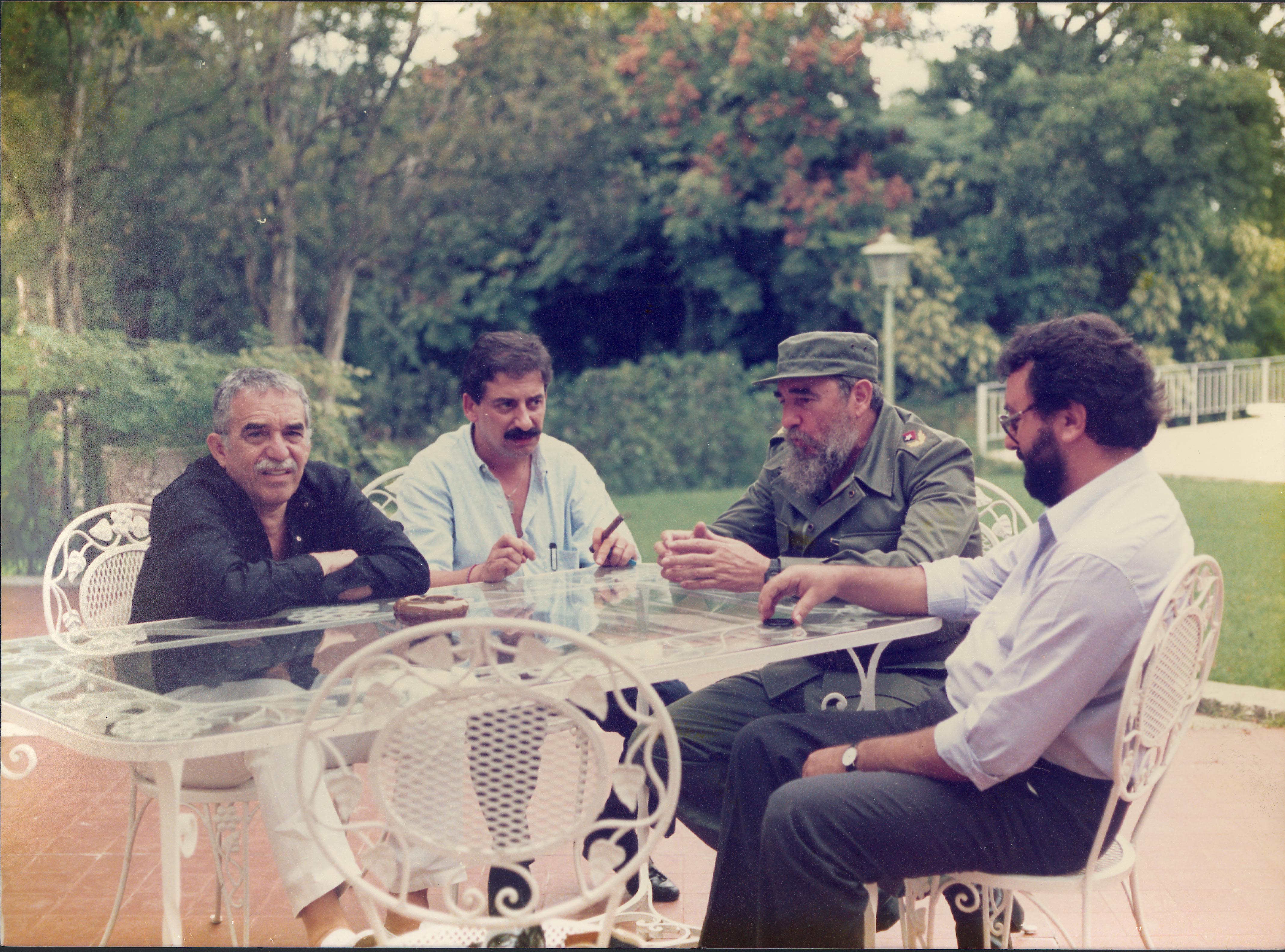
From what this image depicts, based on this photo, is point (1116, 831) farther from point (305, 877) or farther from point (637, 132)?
point (637, 132)

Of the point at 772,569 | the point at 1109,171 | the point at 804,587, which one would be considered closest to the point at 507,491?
the point at 772,569

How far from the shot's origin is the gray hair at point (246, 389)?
300cm

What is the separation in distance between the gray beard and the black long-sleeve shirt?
3.37 feet

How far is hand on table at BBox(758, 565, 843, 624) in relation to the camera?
2.69m

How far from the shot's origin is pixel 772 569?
3018 mm

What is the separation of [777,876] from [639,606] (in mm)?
945

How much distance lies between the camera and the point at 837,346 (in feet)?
10.4

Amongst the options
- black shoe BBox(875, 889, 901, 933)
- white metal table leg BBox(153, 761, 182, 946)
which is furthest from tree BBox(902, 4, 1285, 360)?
white metal table leg BBox(153, 761, 182, 946)

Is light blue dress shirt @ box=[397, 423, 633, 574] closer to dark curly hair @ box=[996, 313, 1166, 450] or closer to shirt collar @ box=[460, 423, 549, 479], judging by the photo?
shirt collar @ box=[460, 423, 549, 479]

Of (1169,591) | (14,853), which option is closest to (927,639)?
(1169,591)

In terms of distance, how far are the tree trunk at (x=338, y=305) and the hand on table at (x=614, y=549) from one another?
996 cm

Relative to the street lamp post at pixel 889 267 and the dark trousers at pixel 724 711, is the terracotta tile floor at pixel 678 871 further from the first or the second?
the street lamp post at pixel 889 267

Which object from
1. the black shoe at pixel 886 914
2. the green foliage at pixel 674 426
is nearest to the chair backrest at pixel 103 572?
the black shoe at pixel 886 914

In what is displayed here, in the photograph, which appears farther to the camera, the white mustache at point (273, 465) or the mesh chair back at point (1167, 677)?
the white mustache at point (273, 465)
